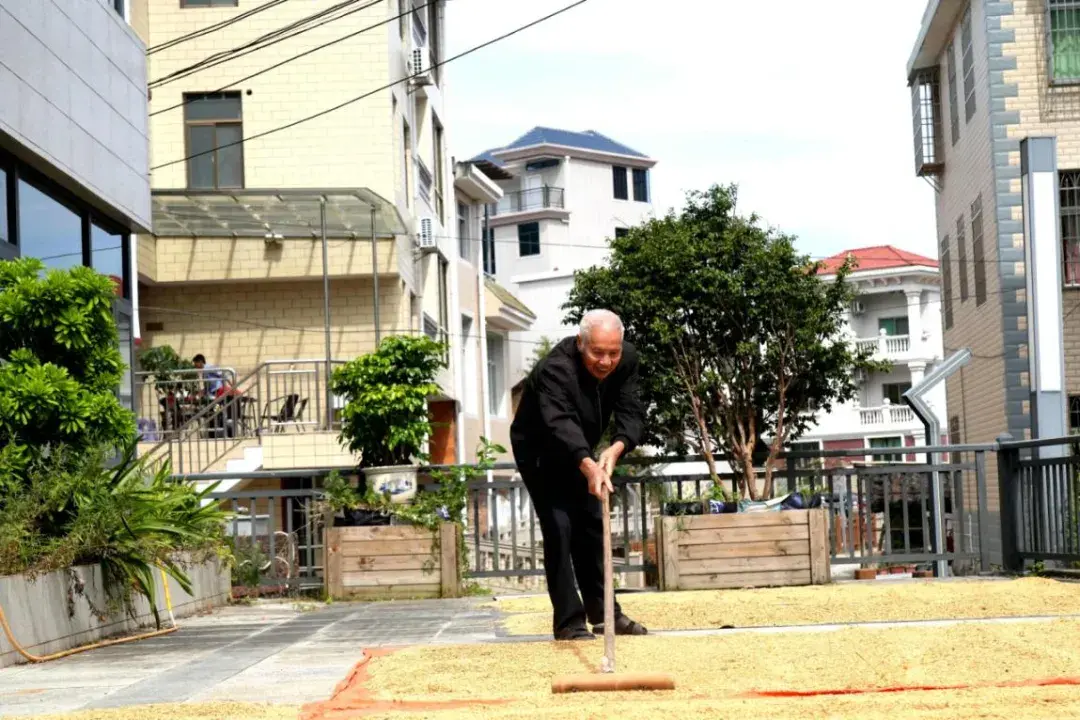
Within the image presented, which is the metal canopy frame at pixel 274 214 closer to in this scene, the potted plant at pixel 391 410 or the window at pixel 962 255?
the potted plant at pixel 391 410

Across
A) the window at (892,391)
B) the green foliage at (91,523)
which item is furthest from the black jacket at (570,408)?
the window at (892,391)

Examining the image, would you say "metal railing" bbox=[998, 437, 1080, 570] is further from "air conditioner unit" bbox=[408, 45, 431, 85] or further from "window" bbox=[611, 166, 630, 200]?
"window" bbox=[611, 166, 630, 200]

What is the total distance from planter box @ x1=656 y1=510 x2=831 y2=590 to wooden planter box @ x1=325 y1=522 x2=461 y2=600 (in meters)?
1.50

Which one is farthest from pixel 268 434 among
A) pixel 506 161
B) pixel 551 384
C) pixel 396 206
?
pixel 506 161

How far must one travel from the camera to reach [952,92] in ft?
88.1

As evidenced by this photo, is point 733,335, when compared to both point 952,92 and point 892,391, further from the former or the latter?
point 892,391

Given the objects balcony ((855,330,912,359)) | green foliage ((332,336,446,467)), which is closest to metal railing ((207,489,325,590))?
green foliage ((332,336,446,467))

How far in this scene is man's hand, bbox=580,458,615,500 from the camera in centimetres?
640

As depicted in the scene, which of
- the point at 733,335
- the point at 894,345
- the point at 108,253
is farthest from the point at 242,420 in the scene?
the point at 894,345

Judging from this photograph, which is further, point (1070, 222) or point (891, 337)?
point (891, 337)

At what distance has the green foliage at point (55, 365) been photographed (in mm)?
8820

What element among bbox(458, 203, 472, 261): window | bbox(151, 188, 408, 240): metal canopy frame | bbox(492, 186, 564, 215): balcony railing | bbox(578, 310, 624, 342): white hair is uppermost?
bbox(492, 186, 564, 215): balcony railing

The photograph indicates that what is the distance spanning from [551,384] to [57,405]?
3.31 m

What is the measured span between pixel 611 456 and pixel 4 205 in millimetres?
6420
